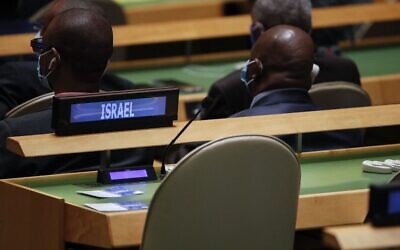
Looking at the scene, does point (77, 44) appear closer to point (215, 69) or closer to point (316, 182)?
point (316, 182)

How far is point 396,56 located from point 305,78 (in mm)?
2302

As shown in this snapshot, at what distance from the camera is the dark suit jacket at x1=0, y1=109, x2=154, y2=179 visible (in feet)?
12.3

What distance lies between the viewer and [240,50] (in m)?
6.95

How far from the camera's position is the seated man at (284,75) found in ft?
13.4

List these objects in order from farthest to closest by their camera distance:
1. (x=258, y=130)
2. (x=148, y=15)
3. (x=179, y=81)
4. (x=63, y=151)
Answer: (x=148, y=15) → (x=179, y=81) → (x=258, y=130) → (x=63, y=151)

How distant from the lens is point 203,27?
6.07m

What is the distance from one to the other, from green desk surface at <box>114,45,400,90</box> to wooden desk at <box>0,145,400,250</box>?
2.18 meters

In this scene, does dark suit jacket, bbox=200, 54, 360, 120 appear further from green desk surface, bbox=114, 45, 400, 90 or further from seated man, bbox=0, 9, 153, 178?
seated man, bbox=0, 9, 153, 178

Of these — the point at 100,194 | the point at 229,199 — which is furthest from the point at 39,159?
the point at 229,199

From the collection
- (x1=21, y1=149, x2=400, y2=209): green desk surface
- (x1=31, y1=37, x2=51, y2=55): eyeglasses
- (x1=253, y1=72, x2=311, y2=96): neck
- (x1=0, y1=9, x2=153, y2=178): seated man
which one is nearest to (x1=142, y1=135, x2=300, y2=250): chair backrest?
(x1=21, y1=149, x2=400, y2=209): green desk surface

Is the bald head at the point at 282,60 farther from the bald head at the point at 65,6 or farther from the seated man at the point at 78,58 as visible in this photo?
the bald head at the point at 65,6

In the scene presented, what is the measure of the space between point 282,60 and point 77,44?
2.12ft

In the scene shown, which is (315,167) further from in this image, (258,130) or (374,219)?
(374,219)

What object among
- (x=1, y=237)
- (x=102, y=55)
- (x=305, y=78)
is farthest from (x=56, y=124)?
(x=305, y=78)
